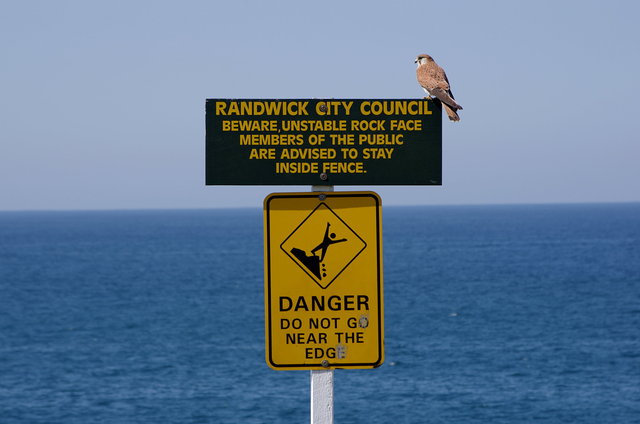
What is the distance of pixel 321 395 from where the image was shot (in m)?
5.70

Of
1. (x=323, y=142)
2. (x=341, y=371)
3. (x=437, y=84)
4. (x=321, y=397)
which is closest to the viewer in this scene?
(x=321, y=397)

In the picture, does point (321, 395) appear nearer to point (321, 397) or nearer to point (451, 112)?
point (321, 397)

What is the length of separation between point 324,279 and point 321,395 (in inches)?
27.0

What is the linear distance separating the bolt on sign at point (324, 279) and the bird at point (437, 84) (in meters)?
0.77

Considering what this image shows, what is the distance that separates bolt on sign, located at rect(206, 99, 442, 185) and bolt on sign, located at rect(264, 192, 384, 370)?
0.55 ft

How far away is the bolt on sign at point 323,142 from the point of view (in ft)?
19.1

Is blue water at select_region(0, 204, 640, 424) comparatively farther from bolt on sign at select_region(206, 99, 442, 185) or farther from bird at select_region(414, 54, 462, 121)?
bolt on sign at select_region(206, 99, 442, 185)

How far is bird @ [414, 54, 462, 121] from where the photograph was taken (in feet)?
19.7

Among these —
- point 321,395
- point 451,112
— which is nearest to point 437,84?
point 451,112

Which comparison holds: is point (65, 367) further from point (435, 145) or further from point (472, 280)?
point (435, 145)

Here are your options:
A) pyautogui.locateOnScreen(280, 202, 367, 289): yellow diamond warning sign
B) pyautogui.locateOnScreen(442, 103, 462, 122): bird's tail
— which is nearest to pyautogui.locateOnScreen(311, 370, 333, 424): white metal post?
pyautogui.locateOnScreen(280, 202, 367, 289): yellow diamond warning sign

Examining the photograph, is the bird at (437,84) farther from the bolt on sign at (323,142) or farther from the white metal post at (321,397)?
the white metal post at (321,397)

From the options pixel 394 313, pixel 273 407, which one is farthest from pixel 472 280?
pixel 273 407

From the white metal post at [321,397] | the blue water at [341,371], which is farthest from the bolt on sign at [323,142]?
the blue water at [341,371]
